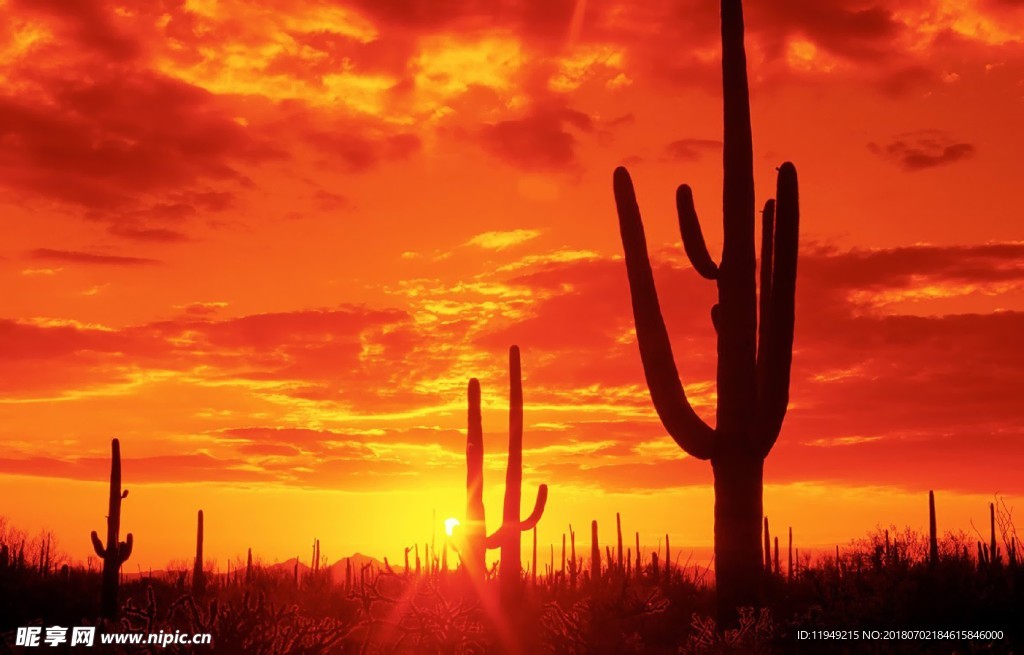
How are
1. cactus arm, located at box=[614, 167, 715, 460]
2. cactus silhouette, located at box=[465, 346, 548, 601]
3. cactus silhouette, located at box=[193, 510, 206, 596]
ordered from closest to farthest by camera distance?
1. cactus arm, located at box=[614, 167, 715, 460]
2. cactus silhouette, located at box=[465, 346, 548, 601]
3. cactus silhouette, located at box=[193, 510, 206, 596]

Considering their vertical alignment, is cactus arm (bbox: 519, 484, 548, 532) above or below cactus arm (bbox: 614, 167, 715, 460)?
below

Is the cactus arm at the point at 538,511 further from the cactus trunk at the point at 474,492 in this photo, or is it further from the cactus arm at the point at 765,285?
the cactus arm at the point at 765,285

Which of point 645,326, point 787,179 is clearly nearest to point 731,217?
point 787,179

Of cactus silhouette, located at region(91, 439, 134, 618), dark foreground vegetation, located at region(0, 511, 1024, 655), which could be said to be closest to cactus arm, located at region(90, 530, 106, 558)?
cactus silhouette, located at region(91, 439, 134, 618)

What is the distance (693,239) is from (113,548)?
19230 millimetres

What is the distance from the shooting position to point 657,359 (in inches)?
607

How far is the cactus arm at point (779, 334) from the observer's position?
14852 mm

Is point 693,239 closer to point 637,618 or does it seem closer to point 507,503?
point 637,618

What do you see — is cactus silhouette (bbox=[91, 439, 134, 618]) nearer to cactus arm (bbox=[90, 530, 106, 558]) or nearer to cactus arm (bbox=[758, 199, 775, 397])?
cactus arm (bbox=[90, 530, 106, 558])

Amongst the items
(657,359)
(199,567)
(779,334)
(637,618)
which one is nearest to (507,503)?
(637,618)

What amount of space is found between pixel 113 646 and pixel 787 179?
10.1 meters

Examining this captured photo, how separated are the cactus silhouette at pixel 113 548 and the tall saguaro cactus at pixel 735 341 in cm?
1763

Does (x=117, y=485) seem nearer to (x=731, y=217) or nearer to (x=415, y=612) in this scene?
(x=415, y=612)

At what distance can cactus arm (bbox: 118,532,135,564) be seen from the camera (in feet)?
95.2
